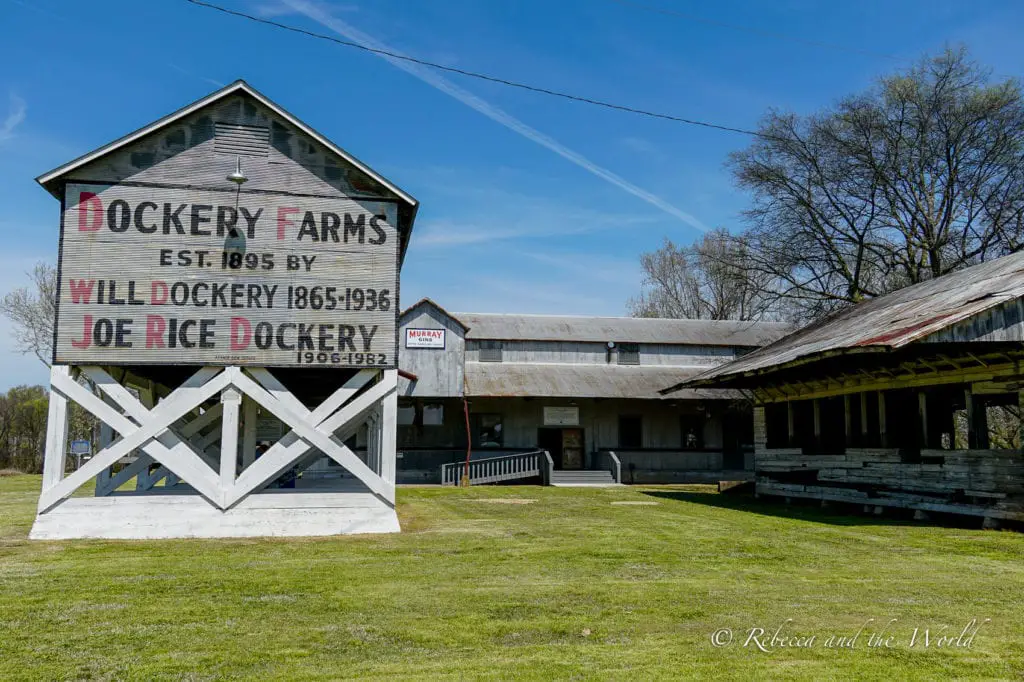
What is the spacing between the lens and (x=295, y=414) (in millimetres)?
14398

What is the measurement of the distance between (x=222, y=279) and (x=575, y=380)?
75.9 feet

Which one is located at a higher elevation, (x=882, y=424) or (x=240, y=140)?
(x=240, y=140)

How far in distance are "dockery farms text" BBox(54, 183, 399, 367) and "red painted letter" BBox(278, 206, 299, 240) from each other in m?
0.03

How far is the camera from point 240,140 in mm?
15117

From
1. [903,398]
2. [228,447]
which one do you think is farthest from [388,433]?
[903,398]

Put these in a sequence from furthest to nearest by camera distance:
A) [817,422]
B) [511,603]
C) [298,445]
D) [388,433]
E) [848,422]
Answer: [817,422] → [848,422] → [388,433] → [298,445] → [511,603]

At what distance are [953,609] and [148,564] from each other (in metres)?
9.63

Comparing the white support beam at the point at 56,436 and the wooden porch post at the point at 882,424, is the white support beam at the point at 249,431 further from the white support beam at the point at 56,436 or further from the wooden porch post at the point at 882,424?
the wooden porch post at the point at 882,424

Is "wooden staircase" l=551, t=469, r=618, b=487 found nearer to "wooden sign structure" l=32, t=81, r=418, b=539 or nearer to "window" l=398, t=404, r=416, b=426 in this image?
"window" l=398, t=404, r=416, b=426

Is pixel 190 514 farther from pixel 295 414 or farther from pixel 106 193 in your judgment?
pixel 106 193

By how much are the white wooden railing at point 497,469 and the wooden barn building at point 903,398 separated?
1062cm

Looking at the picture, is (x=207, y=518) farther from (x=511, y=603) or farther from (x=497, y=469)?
(x=497, y=469)

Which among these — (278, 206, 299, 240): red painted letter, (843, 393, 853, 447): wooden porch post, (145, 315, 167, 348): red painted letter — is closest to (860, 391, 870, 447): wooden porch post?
(843, 393, 853, 447): wooden porch post

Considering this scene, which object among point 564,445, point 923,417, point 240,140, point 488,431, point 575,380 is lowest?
point 564,445
